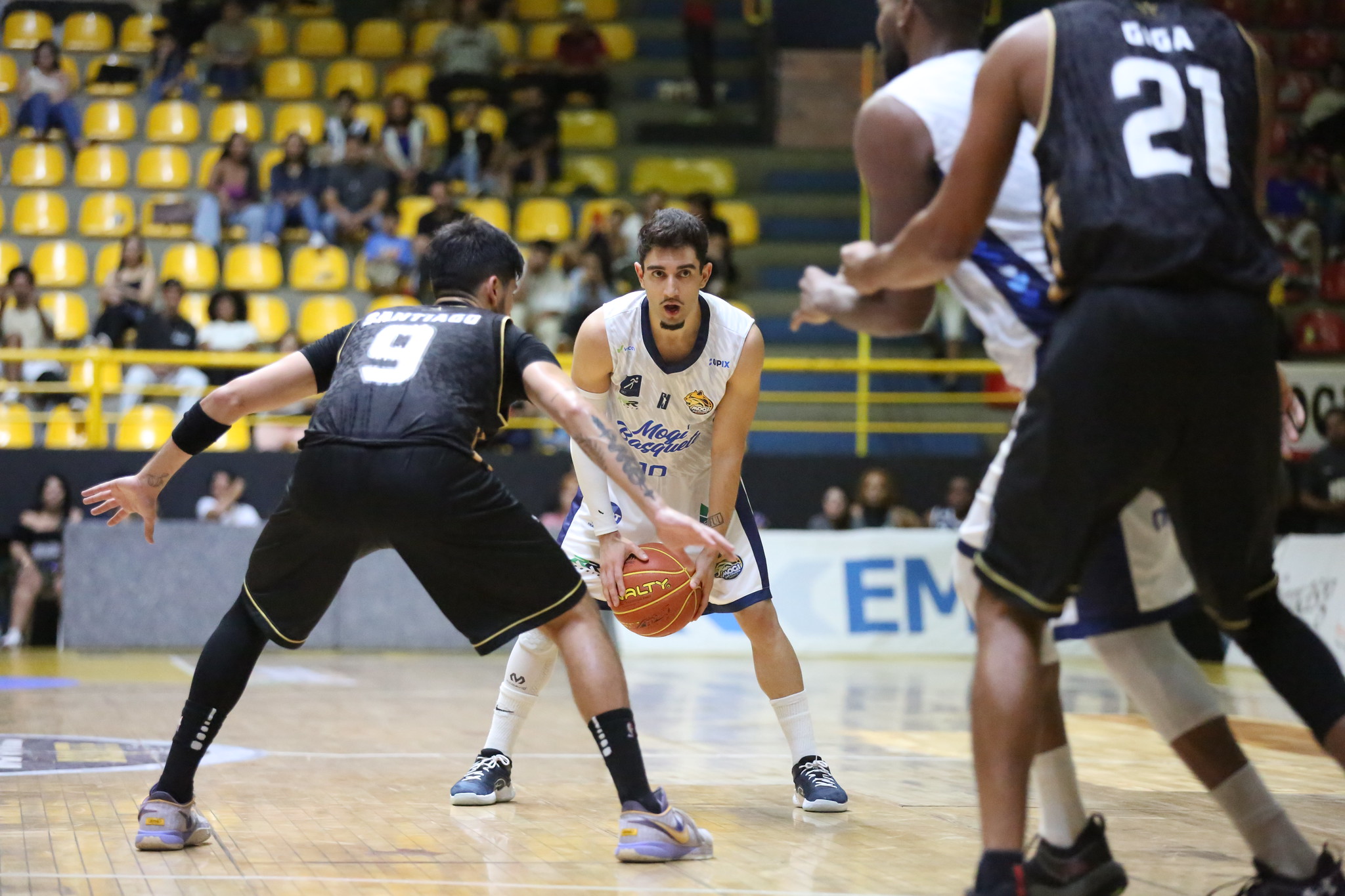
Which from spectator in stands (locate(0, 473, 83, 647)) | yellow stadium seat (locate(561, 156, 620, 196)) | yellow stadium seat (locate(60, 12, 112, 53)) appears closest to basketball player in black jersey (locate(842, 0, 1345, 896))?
spectator in stands (locate(0, 473, 83, 647))

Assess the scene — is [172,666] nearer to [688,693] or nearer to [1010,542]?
[688,693]

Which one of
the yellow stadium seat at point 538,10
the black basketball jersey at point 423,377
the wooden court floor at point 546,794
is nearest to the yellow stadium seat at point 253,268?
the yellow stadium seat at point 538,10

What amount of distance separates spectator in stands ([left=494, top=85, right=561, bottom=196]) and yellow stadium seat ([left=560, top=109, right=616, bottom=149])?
3.34 ft

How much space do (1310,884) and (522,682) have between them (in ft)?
9.77

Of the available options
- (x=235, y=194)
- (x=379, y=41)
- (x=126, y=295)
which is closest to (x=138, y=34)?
(x=379, y=41)

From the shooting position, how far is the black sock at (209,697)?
4281mm

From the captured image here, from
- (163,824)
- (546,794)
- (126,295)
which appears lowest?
(546,794)

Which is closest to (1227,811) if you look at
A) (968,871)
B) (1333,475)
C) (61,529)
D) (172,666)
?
(968,871)

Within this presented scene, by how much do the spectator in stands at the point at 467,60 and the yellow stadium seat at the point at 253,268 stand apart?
325 centimetres

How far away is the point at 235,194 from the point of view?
1641 centimetres

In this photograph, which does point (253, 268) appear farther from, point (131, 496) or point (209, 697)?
point (209, 697)

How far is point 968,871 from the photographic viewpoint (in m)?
4.11

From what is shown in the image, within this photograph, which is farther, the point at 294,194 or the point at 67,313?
the point at 294,194

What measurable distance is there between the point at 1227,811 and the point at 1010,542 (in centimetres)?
104
